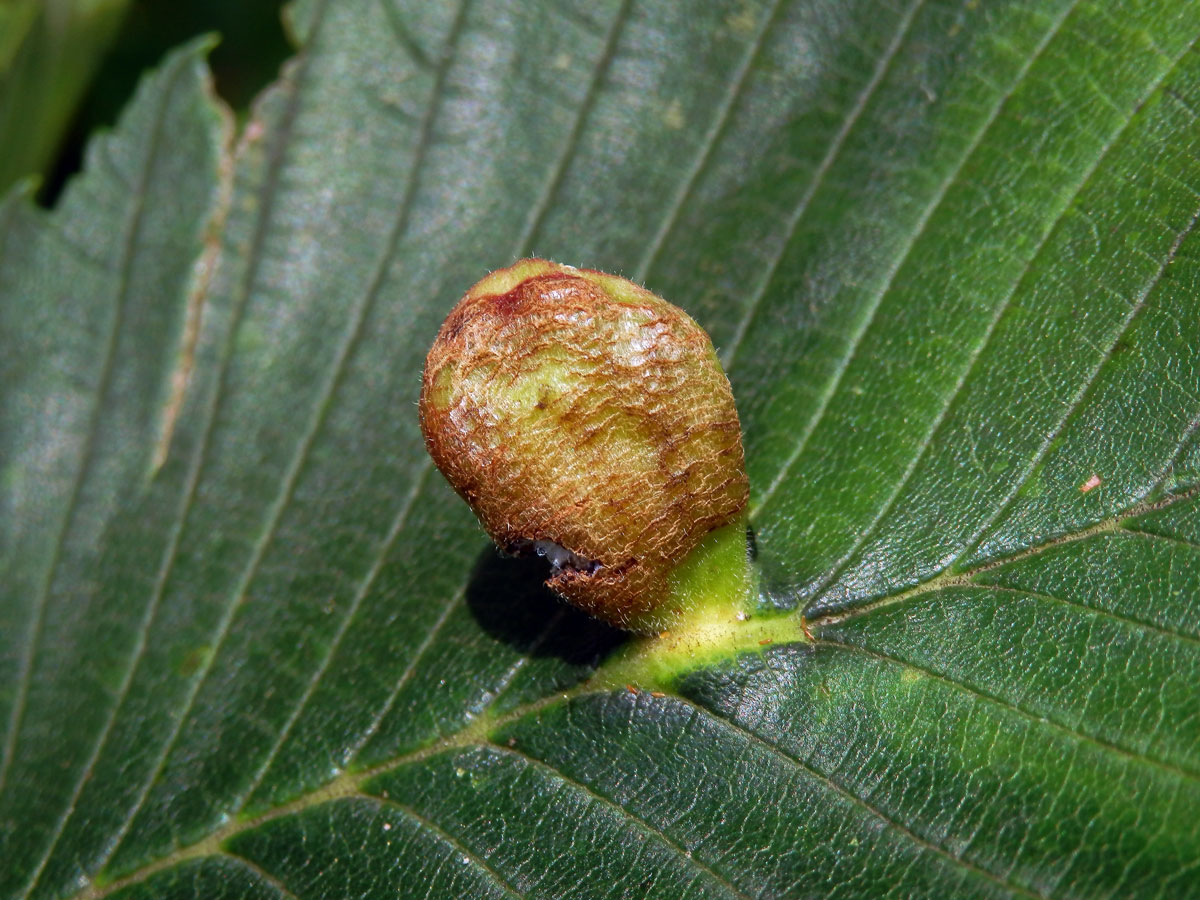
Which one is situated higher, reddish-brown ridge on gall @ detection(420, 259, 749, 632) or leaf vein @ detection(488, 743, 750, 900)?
reddish-brown ridge on gall @ detection(420, 259, 749, 632)

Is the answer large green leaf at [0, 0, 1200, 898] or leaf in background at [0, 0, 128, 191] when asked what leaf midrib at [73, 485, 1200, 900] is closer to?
large green leaf at [0, 0, 1200, 898]

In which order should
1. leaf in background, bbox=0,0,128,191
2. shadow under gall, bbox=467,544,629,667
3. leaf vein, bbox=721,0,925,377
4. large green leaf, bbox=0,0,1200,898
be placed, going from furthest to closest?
1. leaf in background, bbox=0,0,128,191
2. leaf vein, bbox=721,0,925,377
3. shadow under gall, bbox=467,544,629,667
4. large green leaf, bbox=0,0,1200,898

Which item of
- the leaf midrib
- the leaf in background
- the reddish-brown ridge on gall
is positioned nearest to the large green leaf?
the leaf midrib

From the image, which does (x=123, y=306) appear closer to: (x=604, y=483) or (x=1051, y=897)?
(x=604, y=483)

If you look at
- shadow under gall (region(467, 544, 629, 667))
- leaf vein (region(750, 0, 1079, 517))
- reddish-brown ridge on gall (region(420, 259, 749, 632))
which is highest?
leaf vein (region(750, 0, 1079, 517))

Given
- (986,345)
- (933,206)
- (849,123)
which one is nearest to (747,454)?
(986,345)

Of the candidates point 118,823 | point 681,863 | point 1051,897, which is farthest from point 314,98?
point 1051,897

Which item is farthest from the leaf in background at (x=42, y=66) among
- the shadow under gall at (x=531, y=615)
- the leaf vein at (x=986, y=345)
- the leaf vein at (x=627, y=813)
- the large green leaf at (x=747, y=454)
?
the leaf vein at (x=986, y=345)
